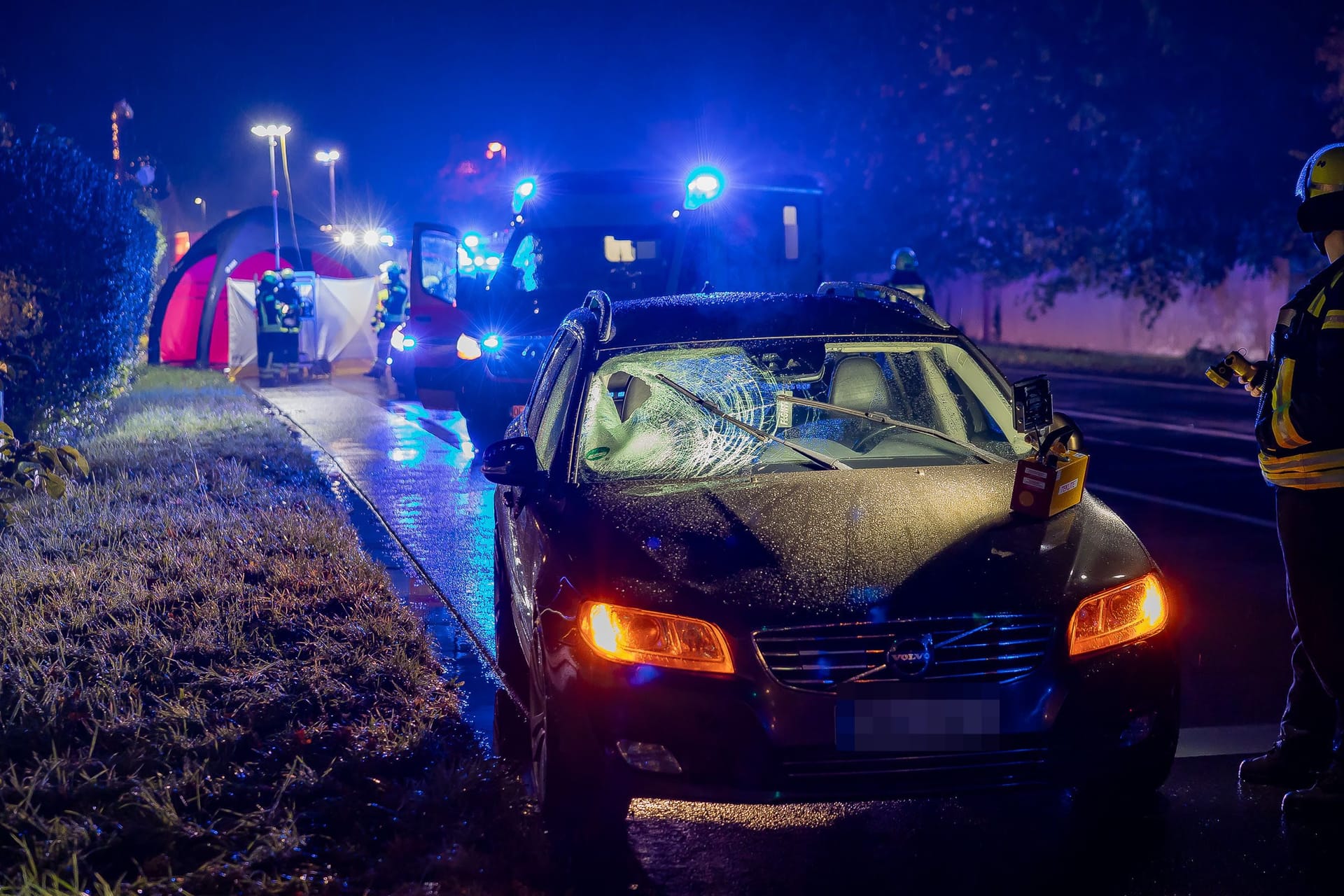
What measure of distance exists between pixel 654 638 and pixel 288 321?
21.5 metres

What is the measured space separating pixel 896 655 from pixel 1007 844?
833 mm

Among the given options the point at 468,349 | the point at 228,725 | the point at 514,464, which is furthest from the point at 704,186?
the point at 228,725

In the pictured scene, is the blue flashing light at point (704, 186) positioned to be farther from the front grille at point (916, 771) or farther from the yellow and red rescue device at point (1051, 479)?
the front grille at point (916, 771)

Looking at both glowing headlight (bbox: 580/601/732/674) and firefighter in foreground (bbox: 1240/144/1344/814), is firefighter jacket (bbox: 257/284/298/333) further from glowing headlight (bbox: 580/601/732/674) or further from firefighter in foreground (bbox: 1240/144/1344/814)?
firefighter in foreground (bbox: 1240/144/1344/814)

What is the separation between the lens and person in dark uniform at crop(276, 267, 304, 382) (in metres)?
23.8

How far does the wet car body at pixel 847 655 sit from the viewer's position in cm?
346

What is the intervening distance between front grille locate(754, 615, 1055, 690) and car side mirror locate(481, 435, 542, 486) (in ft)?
4.52

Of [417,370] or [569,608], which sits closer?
[569,608]

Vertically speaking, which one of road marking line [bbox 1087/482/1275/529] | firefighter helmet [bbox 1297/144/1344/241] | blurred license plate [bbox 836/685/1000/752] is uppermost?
firefighter helmet [bbox 1297/144/1344/241]

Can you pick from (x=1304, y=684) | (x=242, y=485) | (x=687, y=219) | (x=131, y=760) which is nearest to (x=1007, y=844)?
(x=1304, y=684)

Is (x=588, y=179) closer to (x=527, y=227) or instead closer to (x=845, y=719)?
(x=527, y=227)

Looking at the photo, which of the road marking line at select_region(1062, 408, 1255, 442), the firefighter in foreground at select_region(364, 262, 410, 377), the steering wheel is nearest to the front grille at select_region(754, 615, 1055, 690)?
the steering wheel

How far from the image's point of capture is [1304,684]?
170 inches

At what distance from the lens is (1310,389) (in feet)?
12.9
